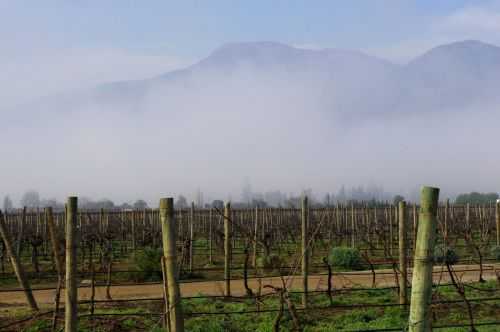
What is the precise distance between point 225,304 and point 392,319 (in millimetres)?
3107

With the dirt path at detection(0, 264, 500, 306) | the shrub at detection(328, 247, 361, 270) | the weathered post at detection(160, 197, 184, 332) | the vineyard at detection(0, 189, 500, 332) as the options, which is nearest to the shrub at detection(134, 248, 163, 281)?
the vineyard at detection(0, 189, 500, 332)

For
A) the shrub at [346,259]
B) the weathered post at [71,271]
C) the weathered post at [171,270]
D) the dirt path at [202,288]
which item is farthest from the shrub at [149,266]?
the weathered post at [171,270]

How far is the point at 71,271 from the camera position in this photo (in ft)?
15.8

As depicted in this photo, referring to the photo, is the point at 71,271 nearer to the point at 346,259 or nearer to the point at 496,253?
the point at 346,259

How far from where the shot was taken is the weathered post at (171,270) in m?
4.32

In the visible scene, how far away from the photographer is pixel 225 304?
10.0 meters

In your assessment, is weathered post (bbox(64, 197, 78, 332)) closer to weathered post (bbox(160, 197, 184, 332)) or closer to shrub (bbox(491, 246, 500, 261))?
weathered post (bbox(160, 197, 184, 332))

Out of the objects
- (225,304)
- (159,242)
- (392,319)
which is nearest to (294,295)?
(225,304)

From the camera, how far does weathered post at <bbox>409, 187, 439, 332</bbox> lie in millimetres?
4066

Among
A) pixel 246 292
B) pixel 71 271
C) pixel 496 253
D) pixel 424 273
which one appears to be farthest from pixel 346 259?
pixel 424 273

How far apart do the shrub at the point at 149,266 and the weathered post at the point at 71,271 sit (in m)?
10.3

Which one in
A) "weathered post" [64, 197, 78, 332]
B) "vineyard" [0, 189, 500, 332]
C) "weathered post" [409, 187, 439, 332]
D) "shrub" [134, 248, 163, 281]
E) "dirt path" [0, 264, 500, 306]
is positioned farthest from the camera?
"shrub" [134, 248, 163, 281]

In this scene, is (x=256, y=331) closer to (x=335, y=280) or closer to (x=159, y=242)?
(x=335, y=280)

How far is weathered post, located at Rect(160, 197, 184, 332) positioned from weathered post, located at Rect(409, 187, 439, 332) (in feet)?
5.51
